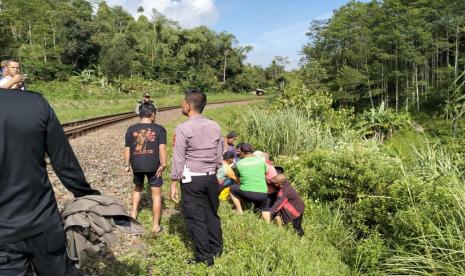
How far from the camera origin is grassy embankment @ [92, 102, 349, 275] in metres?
4.33

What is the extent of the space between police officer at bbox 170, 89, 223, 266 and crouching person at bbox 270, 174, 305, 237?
2.37 metres

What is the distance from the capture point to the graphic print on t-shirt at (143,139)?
520 centimetres

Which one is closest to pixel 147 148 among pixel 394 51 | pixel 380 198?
pixel 380 198

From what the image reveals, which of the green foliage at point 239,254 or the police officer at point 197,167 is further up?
the police officer at point 197,167

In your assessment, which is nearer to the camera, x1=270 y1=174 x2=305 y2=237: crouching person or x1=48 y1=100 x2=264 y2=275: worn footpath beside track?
x1=48 y1=100 x2=264 y2=275: worn footpath beside track

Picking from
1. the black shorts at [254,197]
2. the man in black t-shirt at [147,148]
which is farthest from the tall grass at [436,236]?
the man in black t-shirt at [147,148]

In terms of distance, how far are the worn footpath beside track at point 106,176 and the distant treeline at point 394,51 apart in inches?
1052

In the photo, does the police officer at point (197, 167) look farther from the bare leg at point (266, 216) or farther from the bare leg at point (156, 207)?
the bare leg at point (266, 216)

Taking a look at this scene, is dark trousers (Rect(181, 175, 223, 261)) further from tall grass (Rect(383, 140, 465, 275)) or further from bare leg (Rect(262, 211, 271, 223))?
tall grass (Rect(383, 140, 465, 275))

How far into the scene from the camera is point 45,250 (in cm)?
238

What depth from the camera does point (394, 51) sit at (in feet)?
117

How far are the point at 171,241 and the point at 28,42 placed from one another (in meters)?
55.7

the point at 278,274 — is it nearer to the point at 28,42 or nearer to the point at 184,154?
the point at 184,154

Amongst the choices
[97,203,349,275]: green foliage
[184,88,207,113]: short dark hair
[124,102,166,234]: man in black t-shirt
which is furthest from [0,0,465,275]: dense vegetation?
[184,88,207,113]: short dark hair
